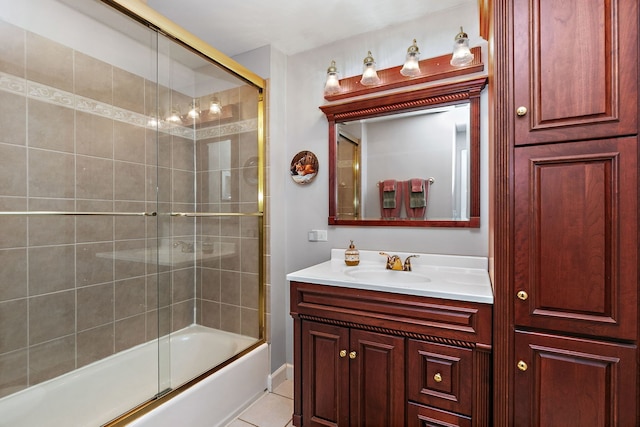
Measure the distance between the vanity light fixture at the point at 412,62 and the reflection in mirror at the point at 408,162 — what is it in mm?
253

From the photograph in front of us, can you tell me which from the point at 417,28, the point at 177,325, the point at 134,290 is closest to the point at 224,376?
the point at 177,325

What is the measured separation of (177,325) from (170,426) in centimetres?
84

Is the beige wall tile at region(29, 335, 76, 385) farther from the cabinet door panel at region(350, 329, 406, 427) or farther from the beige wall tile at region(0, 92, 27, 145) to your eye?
the cabinet door panel at region(350, 329, 406, 427)

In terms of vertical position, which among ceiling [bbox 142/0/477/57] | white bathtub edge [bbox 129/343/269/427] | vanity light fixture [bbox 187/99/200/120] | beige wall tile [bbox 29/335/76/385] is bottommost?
white bathtub edge [bbox 129/343/269/427]

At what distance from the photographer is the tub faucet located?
83.3 inches

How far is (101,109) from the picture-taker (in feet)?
6.14

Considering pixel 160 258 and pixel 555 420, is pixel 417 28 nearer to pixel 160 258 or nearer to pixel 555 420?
pixel 555 420

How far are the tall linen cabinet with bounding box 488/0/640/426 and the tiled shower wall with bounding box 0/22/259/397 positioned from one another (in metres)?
1.66

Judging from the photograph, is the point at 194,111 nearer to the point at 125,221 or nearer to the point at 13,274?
the point at 125,221

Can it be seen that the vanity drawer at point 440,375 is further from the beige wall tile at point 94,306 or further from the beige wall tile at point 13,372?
the beige wall tile at point 13,372

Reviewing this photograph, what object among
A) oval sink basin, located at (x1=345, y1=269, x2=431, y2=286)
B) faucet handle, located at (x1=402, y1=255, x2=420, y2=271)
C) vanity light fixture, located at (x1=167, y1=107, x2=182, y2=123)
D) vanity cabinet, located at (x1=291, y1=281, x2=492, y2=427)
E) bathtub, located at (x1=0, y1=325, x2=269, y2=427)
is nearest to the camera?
vanity cabinet, located at (x1=291, y1=281, x2=492, y2=427)

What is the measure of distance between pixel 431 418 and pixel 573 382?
575mm

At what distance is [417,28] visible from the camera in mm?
1917

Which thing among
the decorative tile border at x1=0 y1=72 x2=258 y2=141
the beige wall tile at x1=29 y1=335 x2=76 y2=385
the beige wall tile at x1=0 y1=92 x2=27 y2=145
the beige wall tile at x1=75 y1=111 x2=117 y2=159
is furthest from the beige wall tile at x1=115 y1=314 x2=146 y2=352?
the decorative tile border at x1=0 y1=72 x2=258 y2=141
